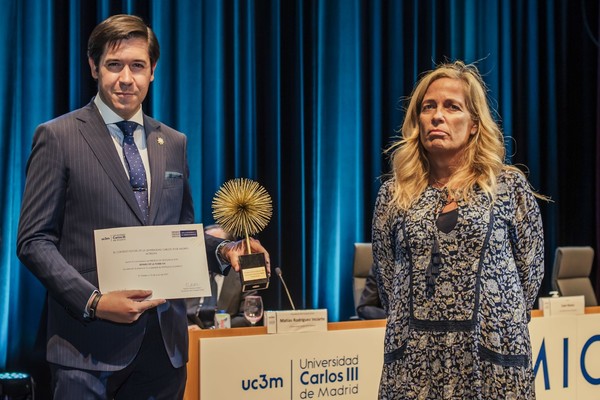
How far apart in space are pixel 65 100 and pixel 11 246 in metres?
1.04

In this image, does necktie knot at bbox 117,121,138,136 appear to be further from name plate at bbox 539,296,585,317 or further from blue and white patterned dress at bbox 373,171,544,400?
name plate at bbox 539,296,585,317

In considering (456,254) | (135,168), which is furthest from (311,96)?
(135,168)

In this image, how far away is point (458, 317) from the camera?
2.21 metres

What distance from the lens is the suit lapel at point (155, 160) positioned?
205 centimetres

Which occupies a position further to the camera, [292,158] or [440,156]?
[292,158]

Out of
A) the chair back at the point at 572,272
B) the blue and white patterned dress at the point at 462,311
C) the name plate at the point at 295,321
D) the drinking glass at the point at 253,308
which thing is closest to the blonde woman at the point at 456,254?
the blue and white patterned dress at the point at 462,311

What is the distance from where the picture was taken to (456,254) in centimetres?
224

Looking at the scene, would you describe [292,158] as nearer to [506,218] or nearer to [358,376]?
[358,376]

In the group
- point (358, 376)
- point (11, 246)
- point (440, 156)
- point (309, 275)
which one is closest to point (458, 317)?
point (440, 156)

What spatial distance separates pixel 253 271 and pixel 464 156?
73 cm

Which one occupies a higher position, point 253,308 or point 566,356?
point 253,308

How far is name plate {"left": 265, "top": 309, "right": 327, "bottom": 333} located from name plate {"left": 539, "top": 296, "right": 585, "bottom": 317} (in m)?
1.19

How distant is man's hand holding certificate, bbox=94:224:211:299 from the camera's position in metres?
1.95

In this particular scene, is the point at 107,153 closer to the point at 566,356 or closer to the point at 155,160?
the point at 155,160
